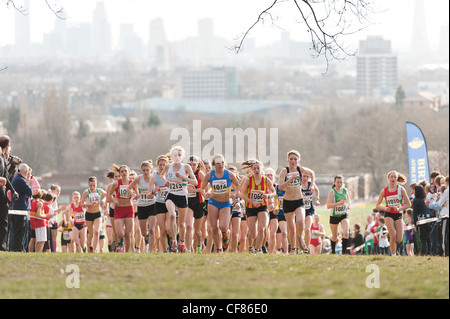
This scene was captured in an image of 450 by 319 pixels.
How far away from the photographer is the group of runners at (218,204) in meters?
16.5

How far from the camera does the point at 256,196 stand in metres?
16.7

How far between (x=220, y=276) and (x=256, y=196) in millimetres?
5127

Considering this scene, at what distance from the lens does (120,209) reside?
57.3ft

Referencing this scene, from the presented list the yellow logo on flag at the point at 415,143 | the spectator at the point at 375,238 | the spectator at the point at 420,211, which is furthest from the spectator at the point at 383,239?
the yellow logo on flag at the point at 415,143

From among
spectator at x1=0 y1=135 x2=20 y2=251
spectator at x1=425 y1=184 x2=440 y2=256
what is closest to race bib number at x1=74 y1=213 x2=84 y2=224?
spectator at x1=0 y1=135 x2=20 y2=251

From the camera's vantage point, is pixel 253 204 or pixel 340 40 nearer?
pixel 253 204

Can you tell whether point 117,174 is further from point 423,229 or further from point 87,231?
point 423,229

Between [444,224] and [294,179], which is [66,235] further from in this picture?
[444,224]

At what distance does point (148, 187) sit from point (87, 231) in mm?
4708

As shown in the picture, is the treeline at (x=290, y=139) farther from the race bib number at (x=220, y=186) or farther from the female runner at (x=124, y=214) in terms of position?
the race bib number at (x=220, y=186)

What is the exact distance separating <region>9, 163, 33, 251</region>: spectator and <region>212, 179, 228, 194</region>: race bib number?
11.3 feet

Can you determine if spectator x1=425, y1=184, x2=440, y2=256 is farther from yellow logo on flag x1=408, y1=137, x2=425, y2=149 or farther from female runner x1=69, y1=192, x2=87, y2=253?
yellow logo on flag x1=408, y1=137, x2=425, y2=149

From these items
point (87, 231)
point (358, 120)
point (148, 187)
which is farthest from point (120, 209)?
point (358, 120)

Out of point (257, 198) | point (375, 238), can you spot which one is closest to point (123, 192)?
point (257, 198)
